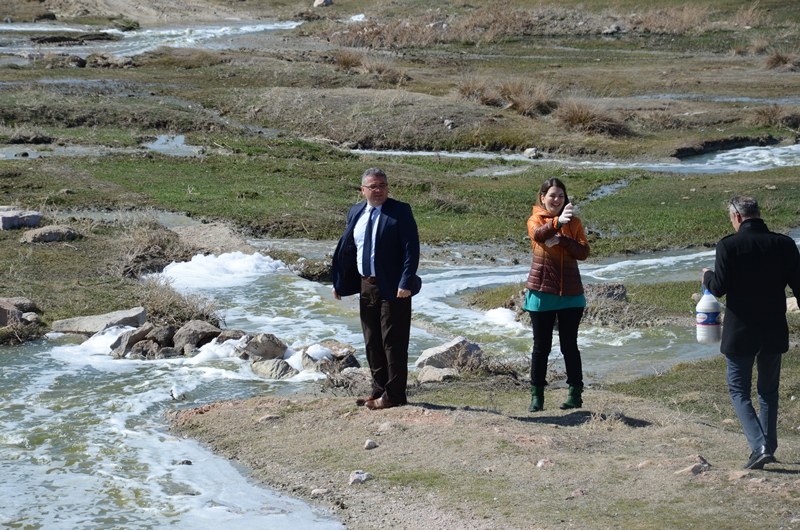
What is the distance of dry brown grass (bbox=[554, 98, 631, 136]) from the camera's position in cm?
3142

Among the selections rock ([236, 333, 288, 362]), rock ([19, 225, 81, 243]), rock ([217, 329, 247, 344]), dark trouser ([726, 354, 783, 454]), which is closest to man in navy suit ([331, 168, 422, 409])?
dark trouser ([726, 354, 783, 454])

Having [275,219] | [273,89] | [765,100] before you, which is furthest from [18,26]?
[275,219]

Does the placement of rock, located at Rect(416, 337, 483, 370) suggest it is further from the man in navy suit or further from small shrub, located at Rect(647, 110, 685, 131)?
small shrub, located at Rect(647, 110, 685, 131)

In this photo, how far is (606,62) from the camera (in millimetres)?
49969

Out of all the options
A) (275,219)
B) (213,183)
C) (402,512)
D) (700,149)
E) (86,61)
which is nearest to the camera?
(402,512)

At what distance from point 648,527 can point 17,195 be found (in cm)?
1847

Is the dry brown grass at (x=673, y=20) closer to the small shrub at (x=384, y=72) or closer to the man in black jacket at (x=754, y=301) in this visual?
the small shrub at (x=384, y=72)

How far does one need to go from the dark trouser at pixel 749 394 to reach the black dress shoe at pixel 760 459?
0.09m

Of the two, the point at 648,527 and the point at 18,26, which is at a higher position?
the point at 18,26

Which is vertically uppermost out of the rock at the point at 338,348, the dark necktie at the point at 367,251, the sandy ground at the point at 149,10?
the sandy ground at the point at 149,10

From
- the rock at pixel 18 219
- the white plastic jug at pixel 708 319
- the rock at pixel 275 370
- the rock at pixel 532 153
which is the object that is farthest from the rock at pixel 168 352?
the rock at pixel 532 153

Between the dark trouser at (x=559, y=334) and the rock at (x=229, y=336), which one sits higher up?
the dark trouser at (x=559, y=334)

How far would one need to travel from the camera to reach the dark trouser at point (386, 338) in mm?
7855

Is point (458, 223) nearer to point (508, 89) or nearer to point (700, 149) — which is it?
point (700, 149)
